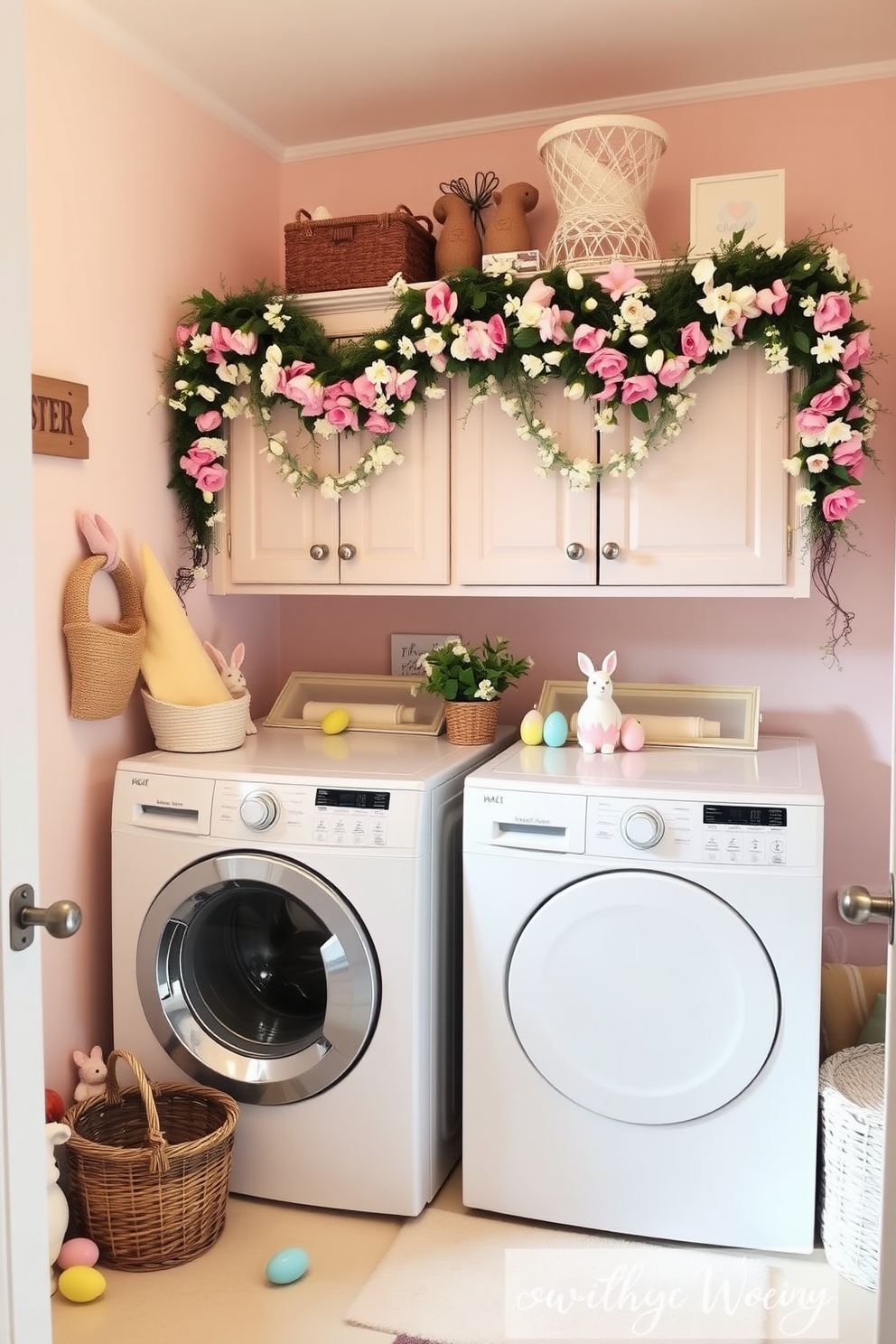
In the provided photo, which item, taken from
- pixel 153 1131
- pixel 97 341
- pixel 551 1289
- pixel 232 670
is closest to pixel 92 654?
pixel 232 670

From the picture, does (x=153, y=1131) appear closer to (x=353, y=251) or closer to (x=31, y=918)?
(x=31, y=918)

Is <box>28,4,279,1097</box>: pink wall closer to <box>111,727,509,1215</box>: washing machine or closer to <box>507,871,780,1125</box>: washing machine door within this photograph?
<box>111,727,509,1215</box>: washing machine

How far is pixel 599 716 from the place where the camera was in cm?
258

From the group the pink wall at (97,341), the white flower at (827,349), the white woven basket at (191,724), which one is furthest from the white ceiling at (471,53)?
the white woven basket at (191,724)

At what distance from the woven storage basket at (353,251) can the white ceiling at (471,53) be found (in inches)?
13.0

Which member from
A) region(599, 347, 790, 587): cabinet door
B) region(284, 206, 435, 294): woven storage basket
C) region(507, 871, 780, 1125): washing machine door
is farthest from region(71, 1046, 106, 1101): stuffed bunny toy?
region(284, 206, 435, 294): woven storage basket

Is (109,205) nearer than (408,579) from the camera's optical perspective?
Yes

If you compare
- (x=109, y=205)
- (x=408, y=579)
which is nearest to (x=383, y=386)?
(x=408, y=579)

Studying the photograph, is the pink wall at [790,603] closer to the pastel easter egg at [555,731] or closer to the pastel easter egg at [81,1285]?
the pastel easter egg at [555,731]

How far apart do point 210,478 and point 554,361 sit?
35.2 inches

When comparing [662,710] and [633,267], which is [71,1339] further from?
[633,267]

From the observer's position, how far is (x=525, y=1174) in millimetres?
2328

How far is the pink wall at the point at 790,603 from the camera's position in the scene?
2729 millimetres

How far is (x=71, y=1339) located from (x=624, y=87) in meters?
2.98
